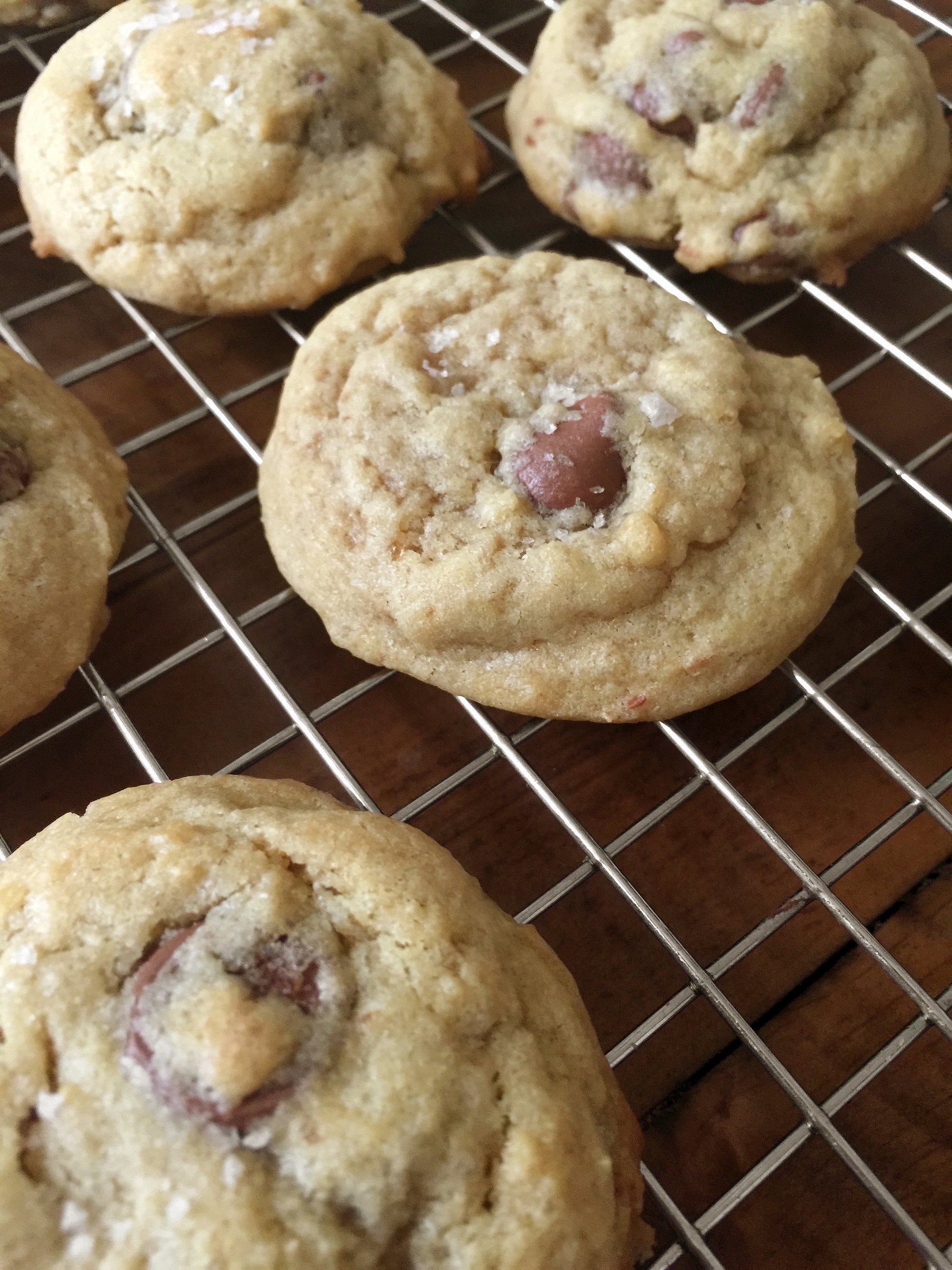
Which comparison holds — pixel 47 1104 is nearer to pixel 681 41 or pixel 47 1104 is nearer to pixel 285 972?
pixel 285 972

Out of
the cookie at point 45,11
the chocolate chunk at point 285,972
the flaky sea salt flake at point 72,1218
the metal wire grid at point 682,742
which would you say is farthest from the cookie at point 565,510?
the cookie at point 45,11

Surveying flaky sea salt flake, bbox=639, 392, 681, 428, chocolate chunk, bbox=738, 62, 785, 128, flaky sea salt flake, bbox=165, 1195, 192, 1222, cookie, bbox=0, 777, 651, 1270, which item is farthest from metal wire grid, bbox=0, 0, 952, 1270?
flaky sea salt flake, bbox=165, 1195, 192, 1222

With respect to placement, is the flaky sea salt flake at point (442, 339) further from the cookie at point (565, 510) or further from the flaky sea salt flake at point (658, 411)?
the flaky sea salt flake at point (658, 411)

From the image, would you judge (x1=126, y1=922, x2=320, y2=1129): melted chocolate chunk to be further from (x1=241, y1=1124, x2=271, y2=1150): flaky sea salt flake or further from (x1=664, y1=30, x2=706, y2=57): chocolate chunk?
(x1=664, y1=30, x2=706, y2=57): chocolate chunk

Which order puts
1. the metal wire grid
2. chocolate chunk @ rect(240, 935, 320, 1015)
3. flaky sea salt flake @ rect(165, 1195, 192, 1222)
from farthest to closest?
the metal wire grid < chocolate chunk @ rect(240, 935, 320, 1015) < flaky sea salt flake @ rect(165, 1195, 192, 1222)

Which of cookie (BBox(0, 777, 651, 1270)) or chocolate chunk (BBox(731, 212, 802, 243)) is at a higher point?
chocolate chunk (BBox(731, 212, 802, 243))

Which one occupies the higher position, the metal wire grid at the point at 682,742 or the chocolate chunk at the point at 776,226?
the chocolate chunk at the point at 776,226
